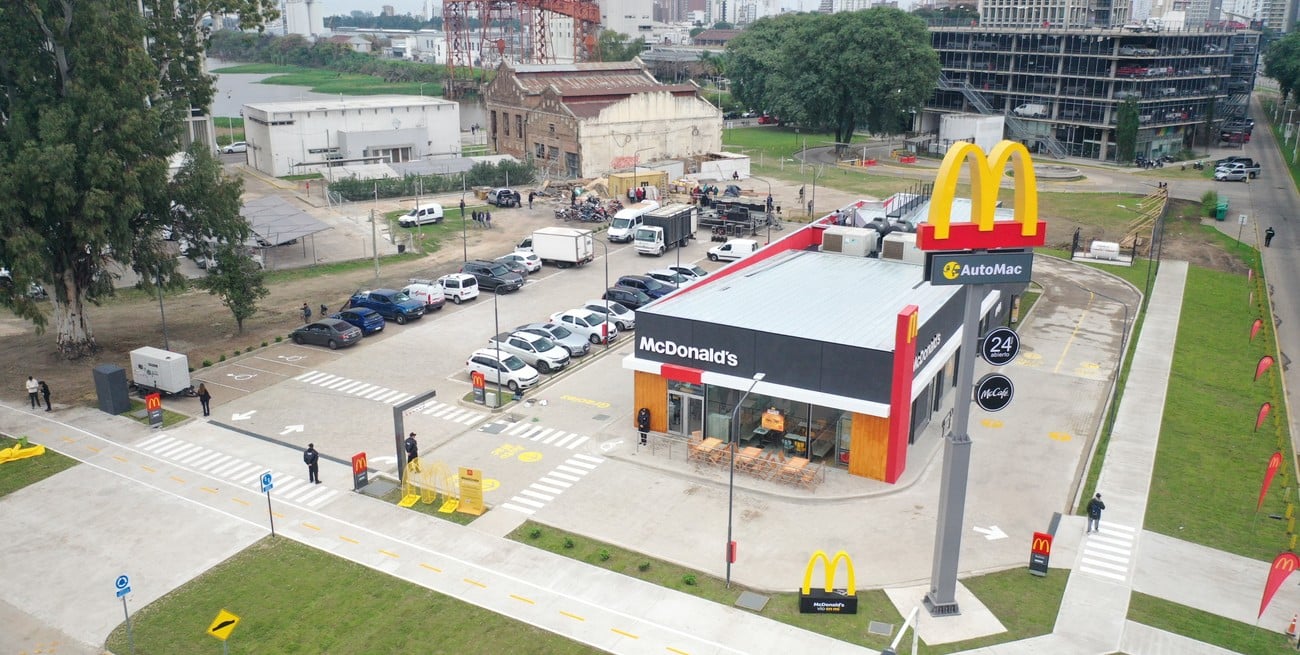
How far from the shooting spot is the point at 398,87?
18200 centimetres

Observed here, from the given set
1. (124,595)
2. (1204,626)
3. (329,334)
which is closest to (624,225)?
(329,334)

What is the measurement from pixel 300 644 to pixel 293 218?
1686 inches

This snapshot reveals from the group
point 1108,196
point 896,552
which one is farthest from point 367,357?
point 1108,196

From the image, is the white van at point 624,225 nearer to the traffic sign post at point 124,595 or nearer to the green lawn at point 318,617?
the green lawn at point 318,617

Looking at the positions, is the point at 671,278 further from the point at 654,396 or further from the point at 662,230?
the point at 654,396

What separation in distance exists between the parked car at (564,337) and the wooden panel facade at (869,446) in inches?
622

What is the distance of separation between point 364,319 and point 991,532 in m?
30.2

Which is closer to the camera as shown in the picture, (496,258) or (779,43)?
(496,258)

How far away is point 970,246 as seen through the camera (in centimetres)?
2172

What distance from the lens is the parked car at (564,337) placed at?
42656mm

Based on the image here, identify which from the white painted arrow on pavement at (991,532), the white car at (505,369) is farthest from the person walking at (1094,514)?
the white car at (505,369)

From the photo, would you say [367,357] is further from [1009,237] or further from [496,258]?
[1009,237]

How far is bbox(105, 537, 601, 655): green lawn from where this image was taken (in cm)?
2211

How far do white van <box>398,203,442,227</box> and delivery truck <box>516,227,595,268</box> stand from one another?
13310mm
